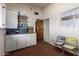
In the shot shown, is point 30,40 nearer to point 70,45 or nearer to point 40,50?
point 40,50

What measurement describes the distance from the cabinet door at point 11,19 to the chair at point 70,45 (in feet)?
5.02

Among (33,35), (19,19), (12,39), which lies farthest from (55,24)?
(12,39)

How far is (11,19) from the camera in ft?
9.88

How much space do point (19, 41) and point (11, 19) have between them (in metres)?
0.72

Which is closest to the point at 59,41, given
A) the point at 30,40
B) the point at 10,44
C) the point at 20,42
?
the point at 30,40

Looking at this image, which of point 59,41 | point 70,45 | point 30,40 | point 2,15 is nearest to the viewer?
point 2,15

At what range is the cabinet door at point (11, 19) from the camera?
2918 millimetres

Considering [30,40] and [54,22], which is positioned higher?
[54,22]

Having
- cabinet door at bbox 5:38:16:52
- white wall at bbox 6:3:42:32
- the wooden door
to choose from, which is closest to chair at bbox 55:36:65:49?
the wooden door

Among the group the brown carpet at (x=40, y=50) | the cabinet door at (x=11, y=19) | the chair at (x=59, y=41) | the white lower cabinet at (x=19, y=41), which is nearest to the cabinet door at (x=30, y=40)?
the white lower cabinet at (x=19, y=41)

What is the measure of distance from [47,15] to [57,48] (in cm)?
100

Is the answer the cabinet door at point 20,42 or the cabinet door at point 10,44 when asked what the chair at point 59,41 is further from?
the cabinet door at point 10,44

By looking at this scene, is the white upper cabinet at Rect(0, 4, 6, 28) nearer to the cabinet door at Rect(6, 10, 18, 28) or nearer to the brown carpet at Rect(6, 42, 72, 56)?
the cabinet door at Rect(6, 10, 18, 28)

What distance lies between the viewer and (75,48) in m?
2.59
